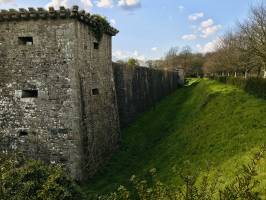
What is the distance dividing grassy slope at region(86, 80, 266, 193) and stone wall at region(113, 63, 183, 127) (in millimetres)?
1429

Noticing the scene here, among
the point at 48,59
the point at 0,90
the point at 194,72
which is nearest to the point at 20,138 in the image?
the point at 0,90

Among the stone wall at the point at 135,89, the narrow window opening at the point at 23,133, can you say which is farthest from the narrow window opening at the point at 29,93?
the stone wall at the point at 135,89

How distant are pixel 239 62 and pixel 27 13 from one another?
35.6 metres

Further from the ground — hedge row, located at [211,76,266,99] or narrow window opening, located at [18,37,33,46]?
narrow window opening, located at [18,37,33,46]

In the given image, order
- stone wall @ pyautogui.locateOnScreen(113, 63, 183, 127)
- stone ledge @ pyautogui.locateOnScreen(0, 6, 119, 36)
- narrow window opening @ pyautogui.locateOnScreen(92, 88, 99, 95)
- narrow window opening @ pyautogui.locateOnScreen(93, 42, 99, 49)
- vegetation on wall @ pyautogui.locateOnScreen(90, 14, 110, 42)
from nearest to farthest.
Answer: stone ledge @ pyautogui.locateOnScreen(0, 6, 119, 36)
vegetation on wall @ pyautogui.locateOnScreen(90, 14, 110, 42)
narrow window opening @ pyautogui.locateOnScreen(92, 88, 99, 95)
narrow window opening @ pyautogui.locateOnScreen(93, 42, 99, 49)
stone wall @ pyautogui.locateOnScreen(113, 63, 183, 127)

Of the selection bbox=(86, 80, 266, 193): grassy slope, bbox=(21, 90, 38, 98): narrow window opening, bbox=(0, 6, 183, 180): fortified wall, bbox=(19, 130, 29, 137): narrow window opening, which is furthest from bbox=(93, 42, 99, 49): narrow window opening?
bbox=(86, 80, 266, 193): grassy slope

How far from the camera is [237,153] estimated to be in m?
17.1

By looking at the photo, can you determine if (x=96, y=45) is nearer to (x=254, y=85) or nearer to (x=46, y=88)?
(x=46, y=88)

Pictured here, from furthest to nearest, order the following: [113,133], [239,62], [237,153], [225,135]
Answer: [239,62] < [113,133] < [225,135] < [237,153]

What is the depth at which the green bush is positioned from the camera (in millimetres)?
10242

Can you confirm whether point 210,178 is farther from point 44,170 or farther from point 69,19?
point 69,19

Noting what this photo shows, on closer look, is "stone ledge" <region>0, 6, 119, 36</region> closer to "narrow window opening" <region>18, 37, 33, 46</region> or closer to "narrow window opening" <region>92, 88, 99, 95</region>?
"narrow window opening" <region>18, 37, 33, 46</region>

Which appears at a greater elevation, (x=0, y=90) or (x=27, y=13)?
(x=27, y=13)

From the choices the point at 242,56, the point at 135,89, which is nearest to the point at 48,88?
the point at 135,89
